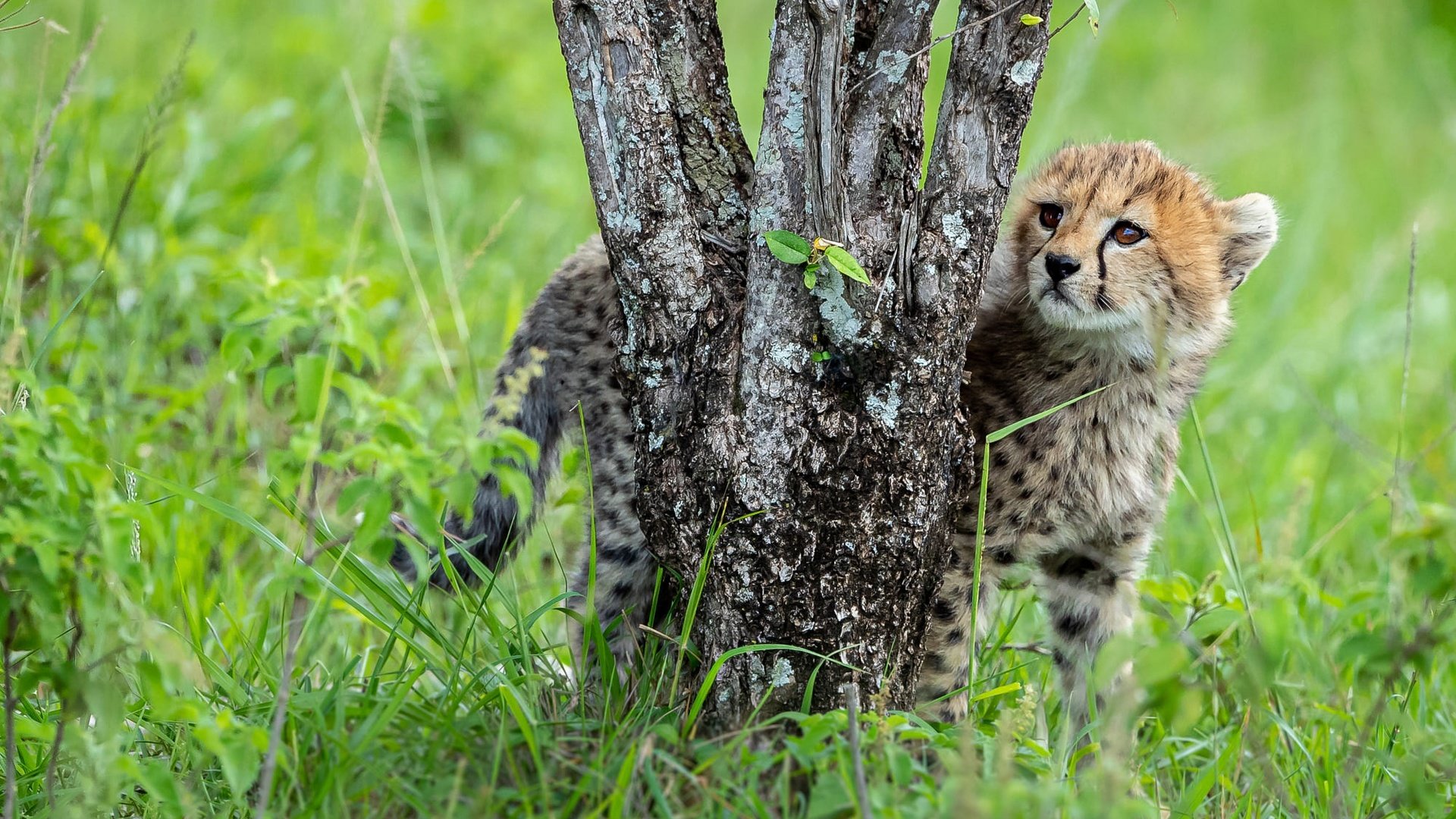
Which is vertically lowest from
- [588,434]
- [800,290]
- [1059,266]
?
[588,434]

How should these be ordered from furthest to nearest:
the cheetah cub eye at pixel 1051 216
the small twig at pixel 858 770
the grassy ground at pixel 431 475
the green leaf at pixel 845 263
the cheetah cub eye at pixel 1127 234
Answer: the cheetah cub eye at pixel 1051 216 < the cheetah cub eye at pixel 1127 234 < the green leaf at pixel 845 263 < the grassy ground at pixel 431 475 < the small twig at pixel 858 770

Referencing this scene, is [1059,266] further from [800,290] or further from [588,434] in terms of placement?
[588,434]

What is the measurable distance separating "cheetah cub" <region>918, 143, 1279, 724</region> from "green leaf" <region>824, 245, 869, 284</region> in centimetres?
100

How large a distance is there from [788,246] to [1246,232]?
1716 millimetres

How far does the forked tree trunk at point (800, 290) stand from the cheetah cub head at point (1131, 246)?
2.47 feet

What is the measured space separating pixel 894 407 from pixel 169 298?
282cm

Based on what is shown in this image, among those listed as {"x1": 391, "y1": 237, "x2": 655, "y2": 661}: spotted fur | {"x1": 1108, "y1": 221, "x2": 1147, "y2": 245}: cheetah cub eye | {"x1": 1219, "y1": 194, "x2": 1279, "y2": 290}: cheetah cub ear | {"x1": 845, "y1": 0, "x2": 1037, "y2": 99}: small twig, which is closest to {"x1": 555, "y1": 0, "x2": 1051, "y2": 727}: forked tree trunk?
{"x1": 845, "y1": 0, "x2": 1037, "y2": 99}: small twig

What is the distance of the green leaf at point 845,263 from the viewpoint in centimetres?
204

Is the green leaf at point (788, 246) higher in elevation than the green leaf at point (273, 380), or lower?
higher

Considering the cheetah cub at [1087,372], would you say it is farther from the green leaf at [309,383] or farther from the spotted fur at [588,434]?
the green leaf at [309,383]

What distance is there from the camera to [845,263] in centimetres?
204

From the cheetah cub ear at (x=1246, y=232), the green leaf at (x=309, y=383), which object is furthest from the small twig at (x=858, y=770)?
the cheetah cub ear at (x=1246, y=232)

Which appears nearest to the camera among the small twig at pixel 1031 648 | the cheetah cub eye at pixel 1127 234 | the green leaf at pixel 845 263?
the green leaf at pixel 845 263

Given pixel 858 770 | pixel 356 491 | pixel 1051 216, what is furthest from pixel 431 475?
pixel 1051 216
